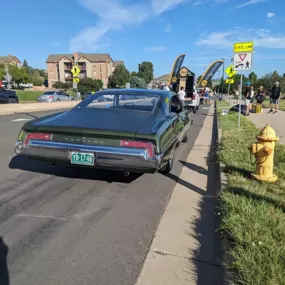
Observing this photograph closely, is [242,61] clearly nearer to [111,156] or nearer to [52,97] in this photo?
[111,156]

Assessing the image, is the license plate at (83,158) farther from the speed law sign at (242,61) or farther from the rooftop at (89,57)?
the rooftop at (89,57)

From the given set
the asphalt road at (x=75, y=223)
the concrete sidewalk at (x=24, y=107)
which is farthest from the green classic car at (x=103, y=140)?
the concrete sidewalk at (x=24, y=107)

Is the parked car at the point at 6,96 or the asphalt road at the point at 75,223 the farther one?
the parked car at the point at 6,96

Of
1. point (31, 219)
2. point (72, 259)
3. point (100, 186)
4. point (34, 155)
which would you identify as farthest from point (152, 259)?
point (34, 155)

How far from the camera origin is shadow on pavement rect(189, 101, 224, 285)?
2458 mm

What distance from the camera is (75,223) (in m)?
3.31

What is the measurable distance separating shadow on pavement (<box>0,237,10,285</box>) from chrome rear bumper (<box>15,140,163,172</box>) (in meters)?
1.35

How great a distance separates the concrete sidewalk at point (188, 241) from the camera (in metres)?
2.43

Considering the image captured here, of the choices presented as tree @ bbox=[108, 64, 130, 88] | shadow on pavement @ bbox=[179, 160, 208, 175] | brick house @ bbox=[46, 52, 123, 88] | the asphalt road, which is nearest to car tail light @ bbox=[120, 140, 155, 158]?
the asphalt road

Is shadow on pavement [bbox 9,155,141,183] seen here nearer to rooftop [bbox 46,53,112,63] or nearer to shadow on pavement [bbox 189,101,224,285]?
shadow on pavement [bbox 189,101,224,285]

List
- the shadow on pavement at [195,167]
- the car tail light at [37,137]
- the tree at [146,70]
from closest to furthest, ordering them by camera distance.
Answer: the car tail light at [37,137]
the shadow on pavement at [195,167]
the tree at [146,70]

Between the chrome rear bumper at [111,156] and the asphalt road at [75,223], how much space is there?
0.55 metres

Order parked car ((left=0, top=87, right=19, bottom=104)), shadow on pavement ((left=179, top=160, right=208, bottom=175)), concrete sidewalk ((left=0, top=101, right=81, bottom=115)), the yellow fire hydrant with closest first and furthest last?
1. the yellow fire hydrant
2. shadow on pavement ((left=179, top=160, right=208, bottom=175))
3. concrete sidewalk ((left=0, top=101, right=81, bottom=115))
4. parked car ((left=0, top=87, right=19, bottom=104))

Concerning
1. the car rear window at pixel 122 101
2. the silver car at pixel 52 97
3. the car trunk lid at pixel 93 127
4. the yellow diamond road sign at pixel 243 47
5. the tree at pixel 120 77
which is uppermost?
the tree at pixel 120 77
